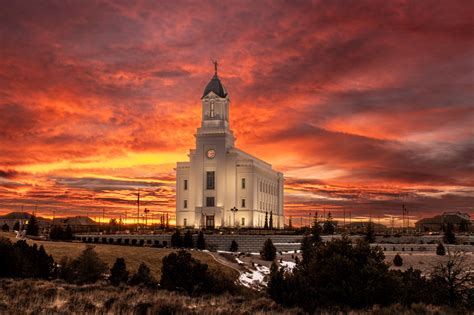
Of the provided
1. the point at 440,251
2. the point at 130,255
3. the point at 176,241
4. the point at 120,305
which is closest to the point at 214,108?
the point at 176,241

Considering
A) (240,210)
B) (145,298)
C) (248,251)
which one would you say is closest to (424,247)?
(248,251)

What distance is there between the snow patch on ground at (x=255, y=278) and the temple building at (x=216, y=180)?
140 ft

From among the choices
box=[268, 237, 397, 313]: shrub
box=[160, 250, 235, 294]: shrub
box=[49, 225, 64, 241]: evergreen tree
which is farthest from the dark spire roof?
box=[268, 237, 397, 313]: shrub

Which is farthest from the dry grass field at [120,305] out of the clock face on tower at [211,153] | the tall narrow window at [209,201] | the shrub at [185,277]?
the clock face on tower at [211,153]

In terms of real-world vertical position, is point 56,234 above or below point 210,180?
below

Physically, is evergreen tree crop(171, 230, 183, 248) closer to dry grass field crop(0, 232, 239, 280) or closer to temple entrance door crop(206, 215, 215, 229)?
dry grass field crop(0, 232, 239, 280)

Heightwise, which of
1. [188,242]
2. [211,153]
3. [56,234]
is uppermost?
[211,153]

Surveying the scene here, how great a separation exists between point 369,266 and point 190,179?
75.9m

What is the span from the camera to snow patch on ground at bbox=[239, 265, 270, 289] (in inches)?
1758

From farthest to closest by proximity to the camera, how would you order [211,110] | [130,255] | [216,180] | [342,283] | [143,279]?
1. [211,110]
2. [216,180]
3. [130,255]
4. [143,279]
5. [342,283]

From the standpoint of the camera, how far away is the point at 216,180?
322 ft

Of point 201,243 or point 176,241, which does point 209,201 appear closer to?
point 176,241

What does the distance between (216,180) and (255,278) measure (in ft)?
165

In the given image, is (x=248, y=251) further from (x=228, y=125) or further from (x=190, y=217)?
(x=228, y=125)
